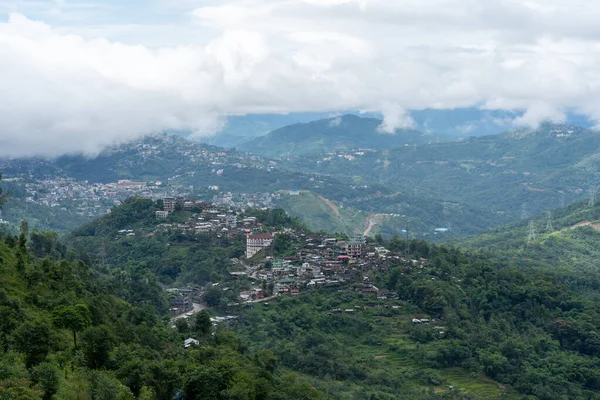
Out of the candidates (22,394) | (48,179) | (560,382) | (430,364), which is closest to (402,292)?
(430,364)

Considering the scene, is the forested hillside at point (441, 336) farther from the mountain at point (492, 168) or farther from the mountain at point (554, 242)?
the mountain at point (492, 168)

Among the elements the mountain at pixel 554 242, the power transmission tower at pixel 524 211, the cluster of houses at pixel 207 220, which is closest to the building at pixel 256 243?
the cluster of houses at pixel 207 220

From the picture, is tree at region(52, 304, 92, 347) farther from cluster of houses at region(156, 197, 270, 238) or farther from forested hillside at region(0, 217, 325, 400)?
cluster of houses at region(156, 197, 270, 238)

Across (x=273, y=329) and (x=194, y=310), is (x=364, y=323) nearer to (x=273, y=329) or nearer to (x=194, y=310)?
(x=273, y=329)

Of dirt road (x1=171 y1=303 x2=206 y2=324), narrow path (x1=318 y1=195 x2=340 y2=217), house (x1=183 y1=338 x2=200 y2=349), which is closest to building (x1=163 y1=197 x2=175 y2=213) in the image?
dirt road (x1=171 y1=303 x2=206 y2=324)

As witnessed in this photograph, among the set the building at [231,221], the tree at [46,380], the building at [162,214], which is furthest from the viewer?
the building at [162,214]

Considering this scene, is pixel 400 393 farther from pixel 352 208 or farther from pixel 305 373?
pixel 352 208

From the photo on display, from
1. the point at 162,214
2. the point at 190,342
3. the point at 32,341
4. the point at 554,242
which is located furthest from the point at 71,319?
the point at 554,242

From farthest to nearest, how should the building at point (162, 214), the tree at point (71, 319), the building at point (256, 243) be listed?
the building at point (162, 214) < the building at point (256, 243) < the tree at point (71, 319)
